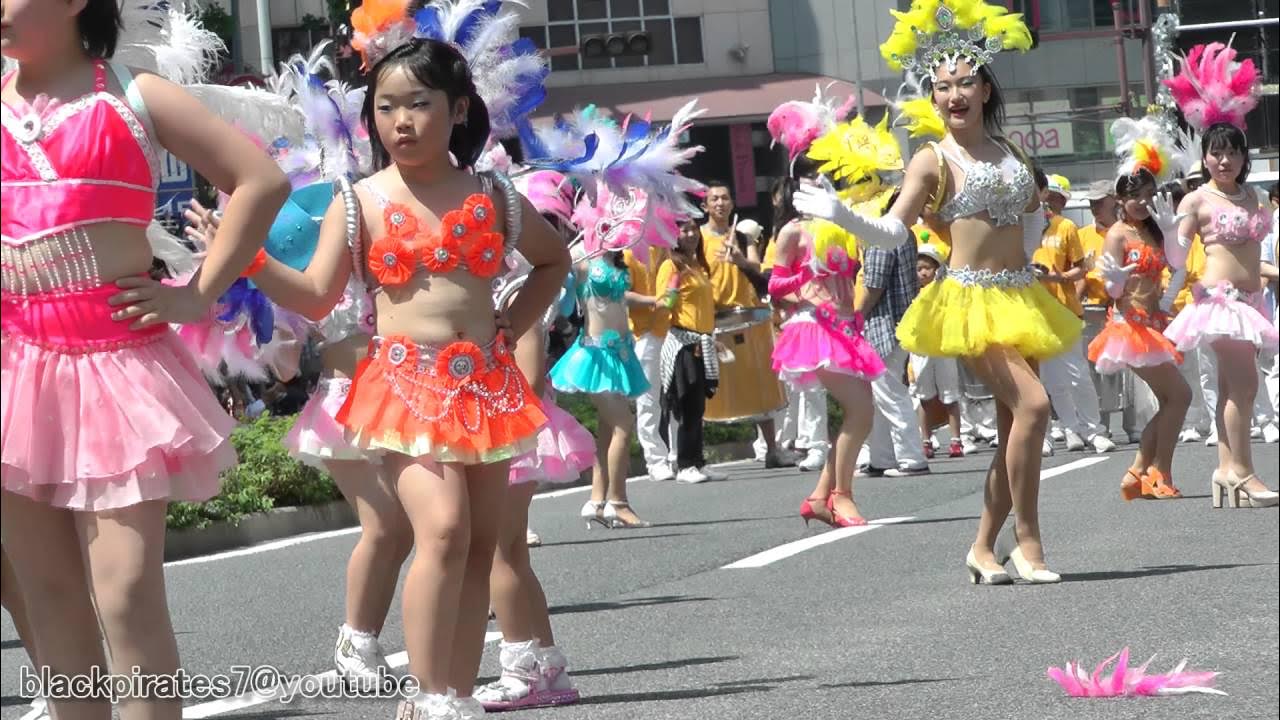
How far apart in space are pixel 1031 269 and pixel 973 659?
1882mm

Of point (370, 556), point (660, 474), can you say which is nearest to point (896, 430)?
point (660, 474)

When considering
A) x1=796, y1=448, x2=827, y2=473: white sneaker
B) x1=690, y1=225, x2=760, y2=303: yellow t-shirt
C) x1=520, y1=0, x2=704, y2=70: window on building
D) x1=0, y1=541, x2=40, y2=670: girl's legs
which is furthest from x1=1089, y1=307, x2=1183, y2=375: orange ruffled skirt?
x1=690, y1=225, x2=760, y2=303: yellow t-shirt

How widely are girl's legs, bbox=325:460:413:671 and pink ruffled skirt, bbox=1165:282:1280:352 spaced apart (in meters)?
3.10

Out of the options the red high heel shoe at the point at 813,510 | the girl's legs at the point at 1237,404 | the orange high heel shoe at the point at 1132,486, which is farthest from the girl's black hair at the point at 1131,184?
the red high heel shoe at the point at 813,510

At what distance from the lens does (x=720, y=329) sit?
51.1 ft

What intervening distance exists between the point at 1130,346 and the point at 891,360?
15.5ft

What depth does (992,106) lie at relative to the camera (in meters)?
7.32

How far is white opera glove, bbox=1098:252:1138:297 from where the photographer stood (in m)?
7.46

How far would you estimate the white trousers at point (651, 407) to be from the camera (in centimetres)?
1467

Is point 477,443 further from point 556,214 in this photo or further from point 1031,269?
point 1031,269

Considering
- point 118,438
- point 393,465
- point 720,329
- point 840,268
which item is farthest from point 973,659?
point 720,329

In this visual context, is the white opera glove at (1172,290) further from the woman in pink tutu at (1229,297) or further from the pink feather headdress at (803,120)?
the pink feather headdress at (803,120)

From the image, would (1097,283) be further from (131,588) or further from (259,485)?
(259,485)

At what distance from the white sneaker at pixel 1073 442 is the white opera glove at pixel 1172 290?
0.72 m
